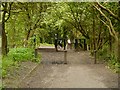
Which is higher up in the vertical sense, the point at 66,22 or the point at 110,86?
the point at 66,22

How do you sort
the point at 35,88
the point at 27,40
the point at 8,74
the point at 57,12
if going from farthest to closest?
1. the point at 57,12
2. the point at 27,40
3. the point at 8,74
4. the point at 35,88

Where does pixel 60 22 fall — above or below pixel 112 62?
above

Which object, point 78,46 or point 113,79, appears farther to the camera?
point 78,46

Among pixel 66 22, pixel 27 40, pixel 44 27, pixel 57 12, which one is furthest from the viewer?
pixel 44 27

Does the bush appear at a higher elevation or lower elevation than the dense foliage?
lower

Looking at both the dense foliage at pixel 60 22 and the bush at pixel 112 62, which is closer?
the bush at pixel 112 62

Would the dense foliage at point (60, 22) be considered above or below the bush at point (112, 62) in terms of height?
above

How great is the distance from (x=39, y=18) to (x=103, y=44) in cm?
552

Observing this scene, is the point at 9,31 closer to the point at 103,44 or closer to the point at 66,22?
the point at 66,22

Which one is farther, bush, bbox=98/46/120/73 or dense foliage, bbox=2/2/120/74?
dense foliage, bbox=2/2/120/74

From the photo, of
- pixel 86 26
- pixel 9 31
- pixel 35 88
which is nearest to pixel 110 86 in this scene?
pixel 35 88

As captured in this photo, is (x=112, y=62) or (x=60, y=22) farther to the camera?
(x=60, y=22)

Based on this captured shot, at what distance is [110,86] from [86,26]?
15.5 meters

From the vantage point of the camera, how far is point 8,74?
10.5 m
